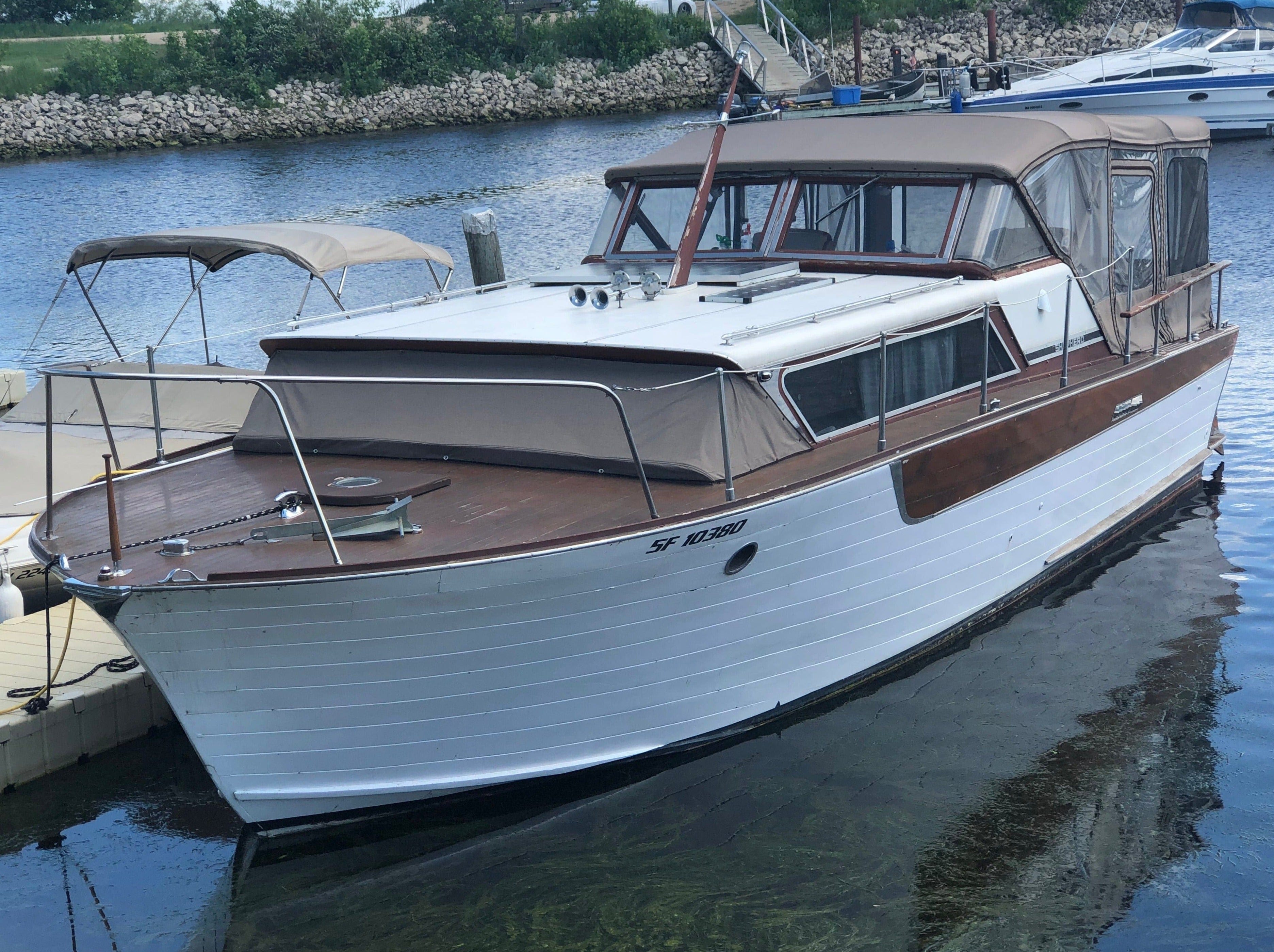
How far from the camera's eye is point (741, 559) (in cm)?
680

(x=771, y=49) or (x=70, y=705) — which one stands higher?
(x=771, y=49)

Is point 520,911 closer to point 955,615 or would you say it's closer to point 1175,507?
point 955,615

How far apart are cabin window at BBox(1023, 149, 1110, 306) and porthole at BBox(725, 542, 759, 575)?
12.9ft

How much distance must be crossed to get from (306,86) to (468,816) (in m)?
50.9

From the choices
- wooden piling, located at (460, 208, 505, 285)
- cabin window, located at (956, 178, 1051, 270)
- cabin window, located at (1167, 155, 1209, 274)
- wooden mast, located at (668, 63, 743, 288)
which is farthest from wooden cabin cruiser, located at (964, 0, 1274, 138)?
wooden mast, located at (668, 63, 743, 288)

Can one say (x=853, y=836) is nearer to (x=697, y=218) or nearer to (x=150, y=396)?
(x=697, y=218)

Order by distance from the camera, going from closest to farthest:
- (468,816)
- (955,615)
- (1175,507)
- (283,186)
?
(468,816)
(955,615)
(1175,507)
(283,186)

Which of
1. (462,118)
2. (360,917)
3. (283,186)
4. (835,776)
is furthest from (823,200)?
(462,118)

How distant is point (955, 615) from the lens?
858 centimetres

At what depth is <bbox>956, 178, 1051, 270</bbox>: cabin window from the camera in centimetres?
891

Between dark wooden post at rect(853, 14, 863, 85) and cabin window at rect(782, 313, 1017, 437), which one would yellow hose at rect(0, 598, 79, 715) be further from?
dark wooden post at rect(853, 14, 863, 85)

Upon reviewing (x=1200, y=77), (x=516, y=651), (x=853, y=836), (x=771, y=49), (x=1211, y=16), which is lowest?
(x=853, y=836)

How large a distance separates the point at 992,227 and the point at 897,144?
3.12 feet

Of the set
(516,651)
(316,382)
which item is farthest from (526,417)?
(516,651)
